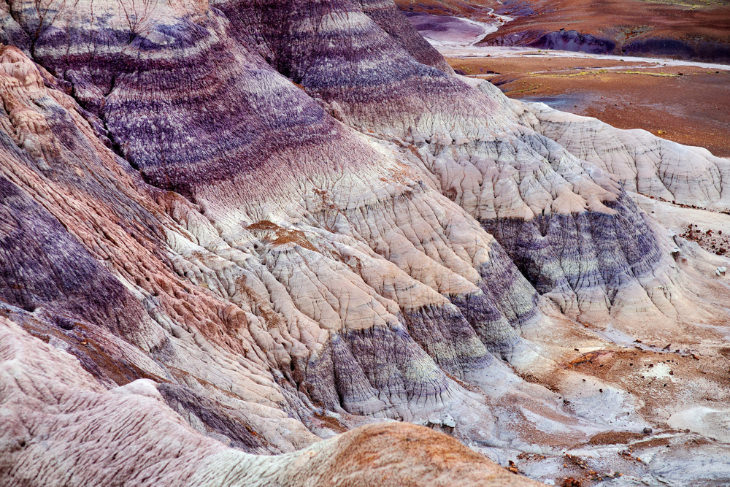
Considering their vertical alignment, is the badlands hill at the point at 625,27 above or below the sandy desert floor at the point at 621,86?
above

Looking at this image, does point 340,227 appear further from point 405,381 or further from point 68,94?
point 68,94

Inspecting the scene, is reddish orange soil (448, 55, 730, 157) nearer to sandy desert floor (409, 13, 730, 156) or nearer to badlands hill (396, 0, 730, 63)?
sandy desert floor (409, 13, 730, 156)

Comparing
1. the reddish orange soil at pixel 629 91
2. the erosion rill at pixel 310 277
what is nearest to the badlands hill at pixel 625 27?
the reddish orange soil at pixel 629 91

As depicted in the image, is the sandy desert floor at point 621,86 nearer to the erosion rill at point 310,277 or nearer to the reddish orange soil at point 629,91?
the reddish orange soil at point 629,91

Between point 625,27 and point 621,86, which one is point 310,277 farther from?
point 625,27

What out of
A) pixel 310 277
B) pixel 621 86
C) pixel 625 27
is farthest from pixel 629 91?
pixel 310 277

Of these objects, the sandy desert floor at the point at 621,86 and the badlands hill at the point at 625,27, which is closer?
the sandy desert floor at the point at 621,86

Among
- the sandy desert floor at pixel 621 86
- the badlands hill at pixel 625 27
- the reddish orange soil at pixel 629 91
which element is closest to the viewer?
the reddish orange soil at pixel 629 91

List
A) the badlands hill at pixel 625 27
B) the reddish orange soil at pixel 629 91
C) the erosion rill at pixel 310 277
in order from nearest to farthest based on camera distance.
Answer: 1. the erosion rill at pixel 310 277
2. the reddish orange soil at pixel 629 91
3. the badlands hill at pixel 625 27
